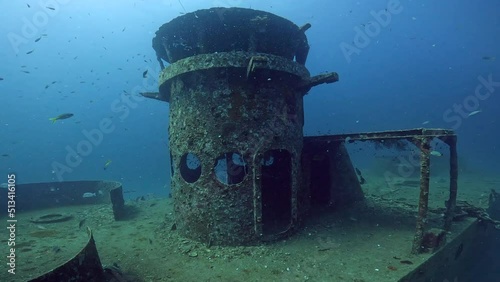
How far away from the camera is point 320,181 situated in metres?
10.2

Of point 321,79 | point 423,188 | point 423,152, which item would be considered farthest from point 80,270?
point 423,152

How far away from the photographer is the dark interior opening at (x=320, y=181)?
32.4 ft

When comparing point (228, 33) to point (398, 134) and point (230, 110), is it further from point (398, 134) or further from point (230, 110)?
point (398, 134)

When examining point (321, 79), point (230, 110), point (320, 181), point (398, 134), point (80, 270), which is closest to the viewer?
point (80, 270)

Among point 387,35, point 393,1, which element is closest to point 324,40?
point 387,35

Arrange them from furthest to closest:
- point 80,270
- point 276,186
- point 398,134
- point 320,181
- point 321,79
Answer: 1. point 276,186
2. point 320,181
3. point 321,79
4. point 398,134
5. point 80,270

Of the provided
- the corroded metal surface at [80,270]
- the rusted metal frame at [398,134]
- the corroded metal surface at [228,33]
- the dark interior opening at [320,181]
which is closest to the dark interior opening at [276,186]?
the dark interior opening at [320,181]

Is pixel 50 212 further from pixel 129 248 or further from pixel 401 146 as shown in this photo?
pixel 401 146

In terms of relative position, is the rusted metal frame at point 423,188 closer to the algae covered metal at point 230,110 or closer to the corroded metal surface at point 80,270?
the algae covered metal at point 230,110

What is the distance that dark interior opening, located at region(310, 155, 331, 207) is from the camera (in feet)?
32.4

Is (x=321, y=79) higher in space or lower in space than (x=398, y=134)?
higher

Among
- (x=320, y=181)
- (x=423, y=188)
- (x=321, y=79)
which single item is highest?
(x=321, y=79)

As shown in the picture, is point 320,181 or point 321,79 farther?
point 320,181

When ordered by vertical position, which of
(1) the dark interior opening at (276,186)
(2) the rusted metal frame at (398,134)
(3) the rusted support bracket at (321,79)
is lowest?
(1) the dark interior opening at (276,186)
